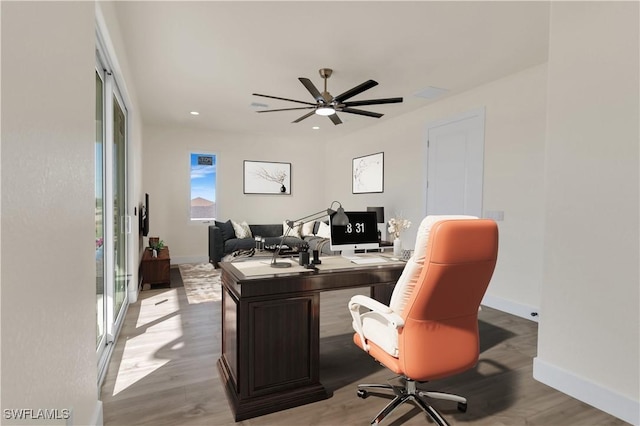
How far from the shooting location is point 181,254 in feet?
24.1

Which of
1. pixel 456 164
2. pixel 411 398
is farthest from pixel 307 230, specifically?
pixel 411 398

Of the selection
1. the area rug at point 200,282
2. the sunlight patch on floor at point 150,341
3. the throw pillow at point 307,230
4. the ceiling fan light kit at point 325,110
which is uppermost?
the ceiling fan light kit at point 325,110

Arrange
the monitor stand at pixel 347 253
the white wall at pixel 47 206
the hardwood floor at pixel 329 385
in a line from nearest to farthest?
the white wall at pixel 47 206
the hardwood floor at pixel 329 385
the monitor stand at pixel 347 253

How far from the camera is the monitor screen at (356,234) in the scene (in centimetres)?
289

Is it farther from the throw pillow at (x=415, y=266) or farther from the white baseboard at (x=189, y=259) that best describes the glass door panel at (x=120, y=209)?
the white baseboard at (x=189, y=259)

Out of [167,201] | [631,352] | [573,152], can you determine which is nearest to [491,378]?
[631,352]

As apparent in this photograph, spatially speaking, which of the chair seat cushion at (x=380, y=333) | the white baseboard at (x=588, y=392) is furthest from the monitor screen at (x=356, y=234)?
the white baseboard at (x=588, y=392)

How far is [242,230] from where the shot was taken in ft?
23.6

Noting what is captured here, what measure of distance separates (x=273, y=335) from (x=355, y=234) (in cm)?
114

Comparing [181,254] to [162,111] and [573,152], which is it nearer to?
[162,111]

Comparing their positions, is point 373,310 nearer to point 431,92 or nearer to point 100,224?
point 100,224

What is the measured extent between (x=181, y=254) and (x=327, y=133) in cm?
404

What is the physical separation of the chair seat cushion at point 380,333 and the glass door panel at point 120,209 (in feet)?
8.35

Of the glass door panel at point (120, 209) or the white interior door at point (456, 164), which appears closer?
the glass door panel at point (120, 209)
